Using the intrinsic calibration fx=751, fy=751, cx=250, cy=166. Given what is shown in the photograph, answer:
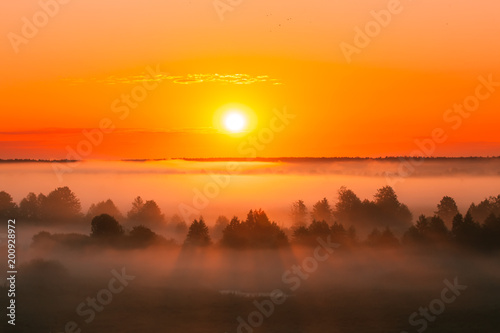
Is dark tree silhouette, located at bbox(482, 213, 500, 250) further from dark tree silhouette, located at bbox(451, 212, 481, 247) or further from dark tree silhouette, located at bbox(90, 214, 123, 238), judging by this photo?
dark tree silhouette, located at bbox(90, 214, 123, 238)

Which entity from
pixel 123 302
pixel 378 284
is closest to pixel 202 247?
pixel 378 284

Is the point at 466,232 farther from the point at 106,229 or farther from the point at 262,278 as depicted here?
the point at 106,229

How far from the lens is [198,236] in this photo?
18475cm

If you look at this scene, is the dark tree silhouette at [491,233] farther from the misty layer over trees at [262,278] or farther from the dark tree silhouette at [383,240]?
the dark tree silhouette at [383,240]

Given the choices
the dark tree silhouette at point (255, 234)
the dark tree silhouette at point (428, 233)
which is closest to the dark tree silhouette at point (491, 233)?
the dark tree silhouette at point (428, 233)

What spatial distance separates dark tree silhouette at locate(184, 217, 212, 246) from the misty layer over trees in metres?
0.27

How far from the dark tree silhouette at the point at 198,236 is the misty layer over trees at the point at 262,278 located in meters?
0.27

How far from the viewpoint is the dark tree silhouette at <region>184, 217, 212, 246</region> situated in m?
183

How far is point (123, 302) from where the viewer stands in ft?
385

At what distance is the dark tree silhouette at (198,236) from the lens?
18275 cm

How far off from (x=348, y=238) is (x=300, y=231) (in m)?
13.9

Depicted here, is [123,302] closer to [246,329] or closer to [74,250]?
[246,329]

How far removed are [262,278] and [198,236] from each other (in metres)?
36.5

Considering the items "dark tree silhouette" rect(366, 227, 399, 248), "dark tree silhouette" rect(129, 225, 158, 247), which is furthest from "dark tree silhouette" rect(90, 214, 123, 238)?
"dark tree silhouette" rect(366, 227, 399, 248)
